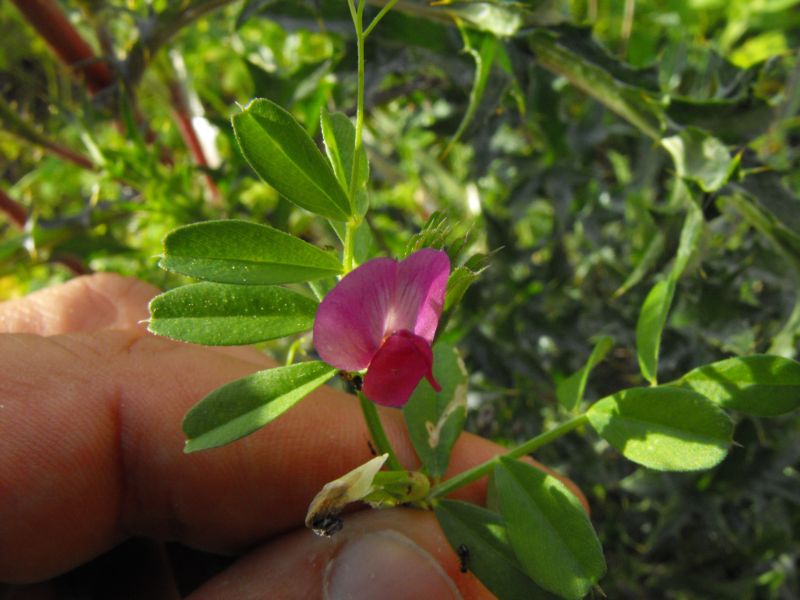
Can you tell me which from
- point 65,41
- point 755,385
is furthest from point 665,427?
point 65,41

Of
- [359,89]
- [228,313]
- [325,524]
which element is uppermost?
[359,89]

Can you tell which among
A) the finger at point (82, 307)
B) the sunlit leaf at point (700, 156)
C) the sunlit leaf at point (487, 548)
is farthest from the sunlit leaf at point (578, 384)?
the finger at point (82, 307)

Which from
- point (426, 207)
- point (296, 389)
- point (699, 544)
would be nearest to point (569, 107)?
point (426, 207)

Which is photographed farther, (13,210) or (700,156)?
(13,210)

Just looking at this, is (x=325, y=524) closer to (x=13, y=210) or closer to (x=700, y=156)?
(x=700, y=156)

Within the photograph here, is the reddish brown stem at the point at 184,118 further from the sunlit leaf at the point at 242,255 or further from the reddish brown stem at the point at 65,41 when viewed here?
the sunlit leaf at the point at 242,255

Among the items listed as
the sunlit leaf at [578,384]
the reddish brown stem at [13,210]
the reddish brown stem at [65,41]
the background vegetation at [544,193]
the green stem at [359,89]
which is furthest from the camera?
the reddish brown stem at [13,210]
